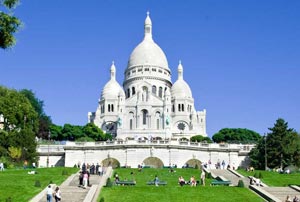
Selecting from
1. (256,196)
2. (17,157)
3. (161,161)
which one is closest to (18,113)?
(17,157)

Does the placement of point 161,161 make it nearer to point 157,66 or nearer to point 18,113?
point 18,113

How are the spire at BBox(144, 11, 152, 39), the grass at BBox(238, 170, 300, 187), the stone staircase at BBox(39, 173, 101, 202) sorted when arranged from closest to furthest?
Answer: the stone staircase at BBox(39, 173, 101, 202) < the grass at BBox(238, 170, 300, 187) < the spire at BBox(144, 11, 152, 39)

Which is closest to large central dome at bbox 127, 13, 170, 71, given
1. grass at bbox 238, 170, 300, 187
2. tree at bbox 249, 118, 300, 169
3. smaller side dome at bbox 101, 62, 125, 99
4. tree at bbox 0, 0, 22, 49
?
smaller side dome at bbox 101, 62, 125, 99

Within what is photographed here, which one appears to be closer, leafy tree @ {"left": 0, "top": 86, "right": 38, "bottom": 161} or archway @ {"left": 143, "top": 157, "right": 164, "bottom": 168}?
leafy tree @ {"left": 0, "top": 86, "right": 38, "bottom": 161}

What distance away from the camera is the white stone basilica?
116 meters

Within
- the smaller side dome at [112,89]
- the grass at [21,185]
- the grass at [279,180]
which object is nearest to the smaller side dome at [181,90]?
the smaller side dome at [112,89]

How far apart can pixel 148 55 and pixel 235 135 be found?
31182mm

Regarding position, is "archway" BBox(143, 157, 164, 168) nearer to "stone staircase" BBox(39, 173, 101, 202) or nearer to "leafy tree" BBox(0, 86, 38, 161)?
"leafy tree" BBox(0, 86, 38, 161)

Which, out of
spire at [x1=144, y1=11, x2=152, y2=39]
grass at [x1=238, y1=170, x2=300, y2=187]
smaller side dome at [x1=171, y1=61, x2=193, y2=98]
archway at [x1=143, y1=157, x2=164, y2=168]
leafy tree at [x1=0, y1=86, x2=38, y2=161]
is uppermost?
spire at [x1=144, y1=11, x2=152, y2=39]

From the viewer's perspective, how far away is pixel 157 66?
130875mm

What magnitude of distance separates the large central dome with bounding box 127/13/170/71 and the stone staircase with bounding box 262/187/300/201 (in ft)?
312

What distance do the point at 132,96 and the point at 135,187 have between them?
282 ft

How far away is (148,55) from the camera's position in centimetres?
13188

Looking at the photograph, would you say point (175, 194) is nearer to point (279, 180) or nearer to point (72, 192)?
point (72, 192)
